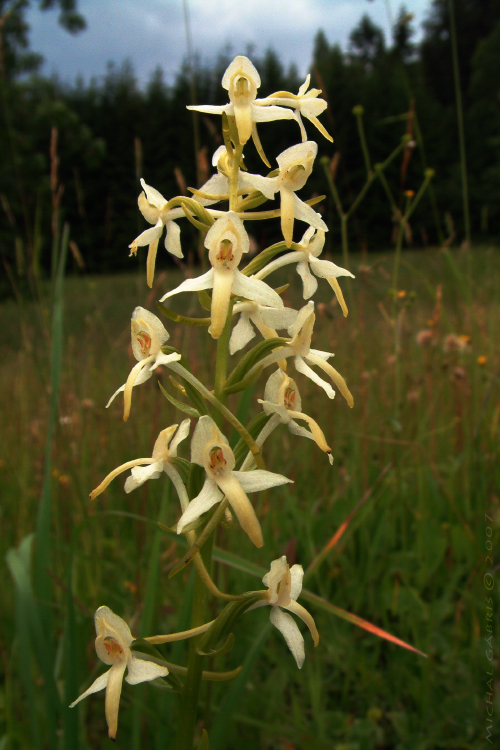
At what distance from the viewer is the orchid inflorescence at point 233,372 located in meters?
0.97

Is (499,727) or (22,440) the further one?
(22,440)

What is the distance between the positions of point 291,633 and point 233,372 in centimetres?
47

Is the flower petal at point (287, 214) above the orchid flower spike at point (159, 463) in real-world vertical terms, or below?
above

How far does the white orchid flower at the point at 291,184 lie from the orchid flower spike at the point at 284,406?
26 cm

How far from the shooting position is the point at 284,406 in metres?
1.10

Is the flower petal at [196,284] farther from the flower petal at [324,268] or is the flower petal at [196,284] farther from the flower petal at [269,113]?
the flower petal at [269,113]

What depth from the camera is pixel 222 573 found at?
1832 millimetres

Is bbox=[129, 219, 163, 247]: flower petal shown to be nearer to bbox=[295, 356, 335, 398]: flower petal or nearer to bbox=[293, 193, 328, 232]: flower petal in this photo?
bbox=[293, 193, 328, 232]: flower petal

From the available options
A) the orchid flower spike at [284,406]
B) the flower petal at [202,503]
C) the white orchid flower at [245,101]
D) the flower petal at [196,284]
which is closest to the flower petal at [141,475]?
the flower petal at [202,503]

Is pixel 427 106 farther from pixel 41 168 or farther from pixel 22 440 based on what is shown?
pixel 22 440

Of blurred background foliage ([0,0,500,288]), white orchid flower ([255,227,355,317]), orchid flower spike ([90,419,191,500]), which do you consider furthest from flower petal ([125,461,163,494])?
blurred background foliage ([0,0,500,288])

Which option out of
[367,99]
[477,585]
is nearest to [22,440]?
[477,585]

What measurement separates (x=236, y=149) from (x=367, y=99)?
20.9m

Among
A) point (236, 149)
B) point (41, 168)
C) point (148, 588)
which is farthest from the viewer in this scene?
point (41, 168)
